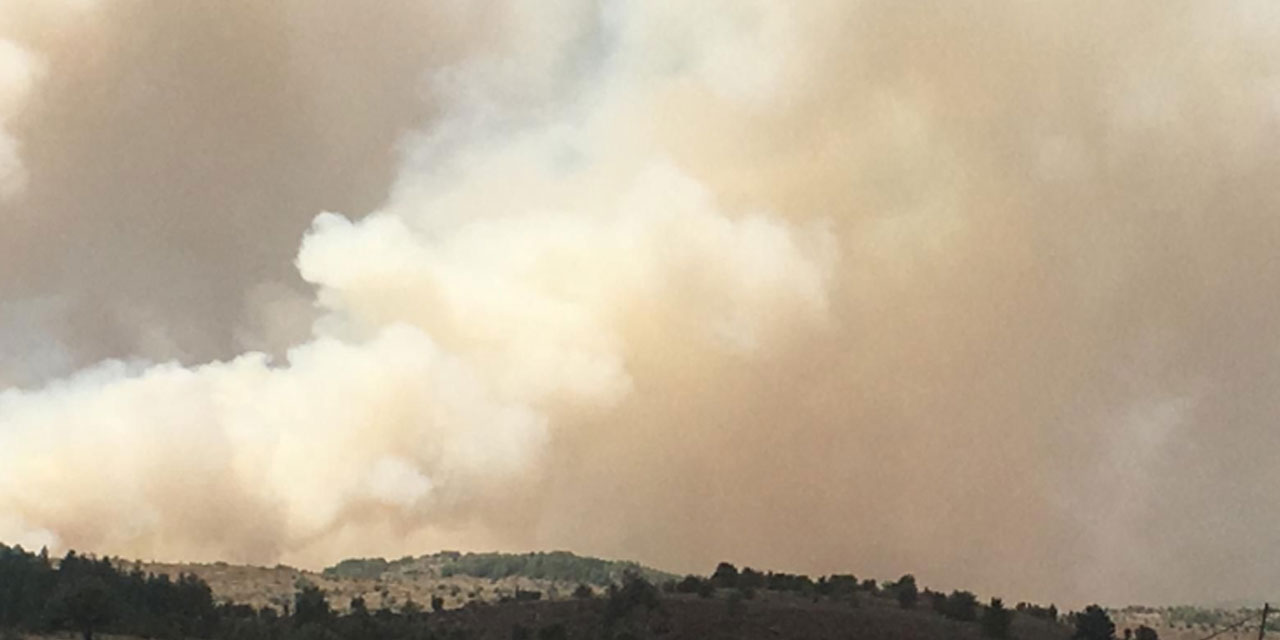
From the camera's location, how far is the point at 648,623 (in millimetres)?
86062

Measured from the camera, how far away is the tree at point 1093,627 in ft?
305

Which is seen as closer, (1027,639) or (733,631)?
(733,631)

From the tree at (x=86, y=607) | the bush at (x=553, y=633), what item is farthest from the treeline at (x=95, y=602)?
the bush at (x=553, y=633)

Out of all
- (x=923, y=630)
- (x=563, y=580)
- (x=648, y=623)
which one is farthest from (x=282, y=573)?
(x=923, y=630)

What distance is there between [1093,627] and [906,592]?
46.9 feet

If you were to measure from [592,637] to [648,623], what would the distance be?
4355 millimetres

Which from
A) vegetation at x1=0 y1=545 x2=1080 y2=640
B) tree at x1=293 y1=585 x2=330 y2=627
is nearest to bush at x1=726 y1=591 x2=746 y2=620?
vegetation at x1=0 y1=545 x2=1080 y2=640

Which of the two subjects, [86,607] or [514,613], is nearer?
[86,607]

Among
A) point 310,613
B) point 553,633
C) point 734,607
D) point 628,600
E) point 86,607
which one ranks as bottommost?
point 553,633

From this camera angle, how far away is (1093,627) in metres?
94.4

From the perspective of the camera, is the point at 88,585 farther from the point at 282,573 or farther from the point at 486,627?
the point at 282,573

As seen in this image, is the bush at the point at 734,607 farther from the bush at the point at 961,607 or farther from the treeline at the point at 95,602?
the treeline at the point at 95,602

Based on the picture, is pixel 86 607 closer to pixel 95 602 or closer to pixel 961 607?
pixel 95 602

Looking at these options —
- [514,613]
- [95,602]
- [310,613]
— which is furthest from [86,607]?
[514,613]
